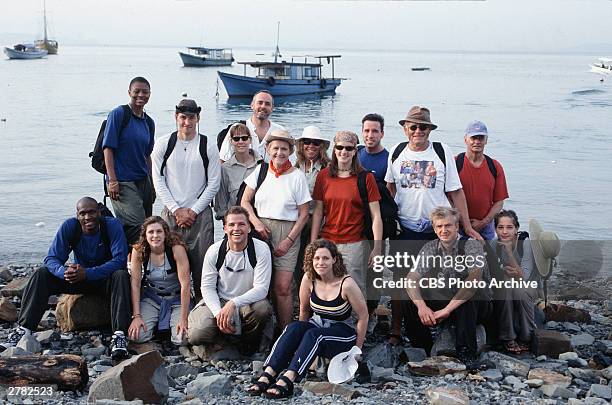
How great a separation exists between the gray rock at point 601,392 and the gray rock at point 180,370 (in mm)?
3278

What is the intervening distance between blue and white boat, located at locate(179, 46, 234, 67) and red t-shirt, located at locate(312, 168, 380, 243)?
9920 centimetres

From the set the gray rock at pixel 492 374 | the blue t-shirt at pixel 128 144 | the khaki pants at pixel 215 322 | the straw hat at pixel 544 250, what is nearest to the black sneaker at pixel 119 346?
the khaki pants at pixel 215 322

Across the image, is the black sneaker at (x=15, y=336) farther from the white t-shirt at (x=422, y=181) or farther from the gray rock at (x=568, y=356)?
the gray rock at (x=568, y=356)

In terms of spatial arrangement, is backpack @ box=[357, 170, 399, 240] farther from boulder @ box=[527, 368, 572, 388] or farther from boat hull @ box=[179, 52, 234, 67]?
boat hull @ box=[179, 52, 234, 67]

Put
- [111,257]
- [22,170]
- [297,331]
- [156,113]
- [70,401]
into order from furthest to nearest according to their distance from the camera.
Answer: [156,113] → [22,170] → [111,257] → [297,331] → [70,401]

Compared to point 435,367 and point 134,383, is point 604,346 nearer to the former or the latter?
point 435,367

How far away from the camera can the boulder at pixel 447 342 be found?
6.69 metres

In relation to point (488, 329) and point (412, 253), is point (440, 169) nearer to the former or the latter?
point (412, 253)

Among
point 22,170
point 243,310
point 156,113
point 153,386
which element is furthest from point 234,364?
point 156,113

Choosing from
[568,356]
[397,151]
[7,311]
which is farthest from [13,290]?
[568,356]

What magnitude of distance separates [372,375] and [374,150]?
2.26 m

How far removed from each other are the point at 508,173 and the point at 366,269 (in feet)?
60.9

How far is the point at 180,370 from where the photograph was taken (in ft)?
20.9

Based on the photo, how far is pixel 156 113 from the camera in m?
44.8
